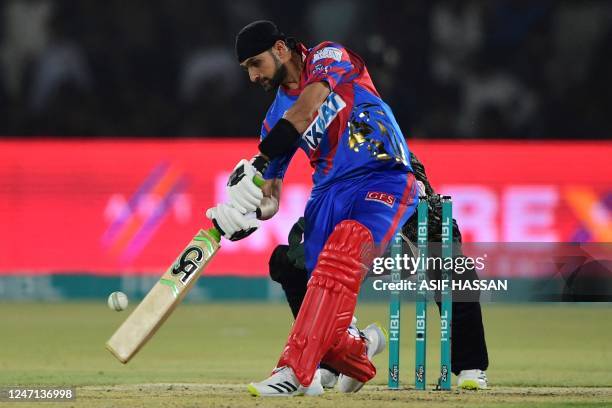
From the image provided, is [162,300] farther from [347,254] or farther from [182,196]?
[182,196]

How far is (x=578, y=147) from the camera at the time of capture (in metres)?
11.3

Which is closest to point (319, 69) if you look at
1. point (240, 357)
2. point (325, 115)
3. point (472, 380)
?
point (325, 115)

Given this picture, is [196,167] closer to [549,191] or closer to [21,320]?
[21,320]

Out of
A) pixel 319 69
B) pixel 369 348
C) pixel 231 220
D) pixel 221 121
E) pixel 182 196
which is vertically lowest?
pixel 369 348

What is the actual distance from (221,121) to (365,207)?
27.8ft

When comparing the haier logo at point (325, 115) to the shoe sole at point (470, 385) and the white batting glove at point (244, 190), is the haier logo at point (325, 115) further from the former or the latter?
the shoe sole at point (470, 385)

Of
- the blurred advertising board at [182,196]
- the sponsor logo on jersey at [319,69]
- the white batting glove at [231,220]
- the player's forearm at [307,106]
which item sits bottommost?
the white batting glove at [231,220]

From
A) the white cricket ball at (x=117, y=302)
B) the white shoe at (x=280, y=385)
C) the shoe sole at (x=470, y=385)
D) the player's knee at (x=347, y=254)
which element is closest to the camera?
the white shoe at (x=280, y=385)

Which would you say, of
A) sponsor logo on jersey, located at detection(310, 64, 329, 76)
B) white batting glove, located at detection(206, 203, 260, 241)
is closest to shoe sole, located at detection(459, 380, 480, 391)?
white batting glove, located at detection(206, 203, 260, 241)

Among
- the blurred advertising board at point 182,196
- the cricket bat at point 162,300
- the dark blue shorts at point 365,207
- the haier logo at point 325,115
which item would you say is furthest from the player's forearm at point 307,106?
the blurred advertising board at point 182,196

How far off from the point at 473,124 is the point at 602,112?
1.41 m

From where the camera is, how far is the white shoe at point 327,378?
215 inches

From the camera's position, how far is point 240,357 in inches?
291

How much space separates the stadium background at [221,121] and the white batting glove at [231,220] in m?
6.46
